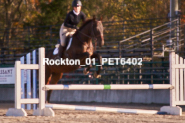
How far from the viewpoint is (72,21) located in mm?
10188

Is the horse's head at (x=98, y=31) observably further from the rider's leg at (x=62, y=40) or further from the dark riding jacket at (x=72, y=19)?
the rider's leg at (x=62, y=40)

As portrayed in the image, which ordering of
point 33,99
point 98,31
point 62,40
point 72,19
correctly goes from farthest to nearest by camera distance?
1. point 62,40
2. point 72,19
3. point 98,31
4. point 33,99

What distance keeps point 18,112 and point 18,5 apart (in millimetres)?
16360

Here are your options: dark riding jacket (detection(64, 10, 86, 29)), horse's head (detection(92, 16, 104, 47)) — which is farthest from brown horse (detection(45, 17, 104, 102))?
dark riding jacket (detection(64, 10, 86, 29))

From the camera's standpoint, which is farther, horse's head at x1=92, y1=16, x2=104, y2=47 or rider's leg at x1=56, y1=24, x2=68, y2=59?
rider's leg at x1=56, y1=24, x2=68, y2=59

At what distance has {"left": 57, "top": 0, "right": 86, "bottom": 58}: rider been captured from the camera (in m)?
10.1

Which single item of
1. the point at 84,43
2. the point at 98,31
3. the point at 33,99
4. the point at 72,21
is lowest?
the point at 33,99

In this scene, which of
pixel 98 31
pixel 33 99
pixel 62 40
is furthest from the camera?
pixel 62 40

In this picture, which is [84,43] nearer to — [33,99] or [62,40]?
[62,40]

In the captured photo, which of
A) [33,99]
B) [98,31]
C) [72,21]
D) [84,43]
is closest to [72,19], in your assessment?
[72,21]

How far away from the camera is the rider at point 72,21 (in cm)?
1012

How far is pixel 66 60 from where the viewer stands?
34.4 ft

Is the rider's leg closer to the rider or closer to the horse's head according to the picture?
the rider

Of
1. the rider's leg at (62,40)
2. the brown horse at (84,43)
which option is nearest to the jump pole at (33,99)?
the brown horse at (84,43)
